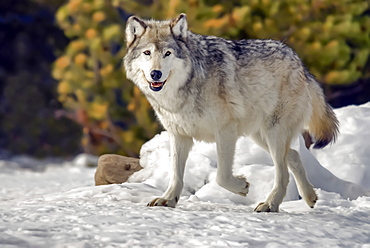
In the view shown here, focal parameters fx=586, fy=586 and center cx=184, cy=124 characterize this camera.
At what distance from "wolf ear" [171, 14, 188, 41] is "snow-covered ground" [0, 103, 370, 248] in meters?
1.46

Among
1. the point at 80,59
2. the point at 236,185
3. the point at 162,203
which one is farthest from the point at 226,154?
the point at 80,59

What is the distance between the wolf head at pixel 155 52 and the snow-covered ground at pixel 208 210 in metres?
1.06

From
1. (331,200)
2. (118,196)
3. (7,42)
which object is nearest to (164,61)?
(118,196)

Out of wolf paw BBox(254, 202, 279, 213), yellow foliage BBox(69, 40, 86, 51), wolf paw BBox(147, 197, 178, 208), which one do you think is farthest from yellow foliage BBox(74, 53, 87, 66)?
wolf paw BBox(254, 202, 279, 213)

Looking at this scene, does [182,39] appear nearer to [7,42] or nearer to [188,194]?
[188,194]

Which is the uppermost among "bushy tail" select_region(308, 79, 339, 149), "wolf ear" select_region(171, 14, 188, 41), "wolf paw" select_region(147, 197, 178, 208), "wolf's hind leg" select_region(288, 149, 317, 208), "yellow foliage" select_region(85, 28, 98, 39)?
"yellow foliage" select_region(85, 28, 98, 39)

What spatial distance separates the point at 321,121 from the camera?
5816 mm

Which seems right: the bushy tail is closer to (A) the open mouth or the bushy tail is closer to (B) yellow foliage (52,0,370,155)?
(A) the open mouth

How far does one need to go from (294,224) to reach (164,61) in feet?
→ 5.36

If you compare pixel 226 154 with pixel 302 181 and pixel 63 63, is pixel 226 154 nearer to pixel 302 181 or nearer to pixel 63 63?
pixel 302 181

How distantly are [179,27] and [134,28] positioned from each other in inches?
15.2

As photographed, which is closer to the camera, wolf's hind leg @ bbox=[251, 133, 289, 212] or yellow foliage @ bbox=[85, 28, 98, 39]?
wolf's hind leg @ bbox=[251, 133, 289, 212]

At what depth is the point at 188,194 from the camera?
20.4 feet

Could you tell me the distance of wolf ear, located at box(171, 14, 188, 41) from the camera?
4.95 metres
